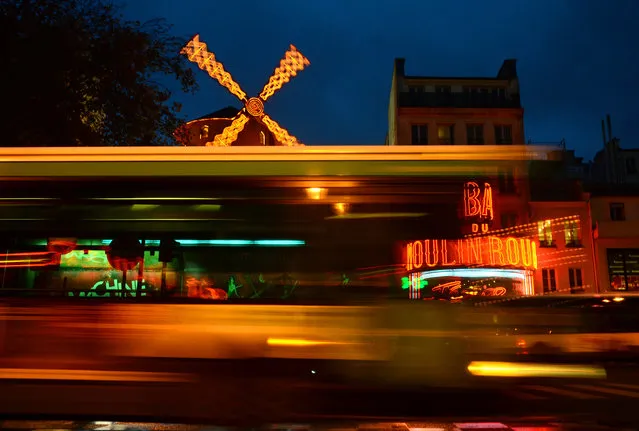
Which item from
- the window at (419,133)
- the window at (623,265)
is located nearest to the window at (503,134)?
the window at (419,133)

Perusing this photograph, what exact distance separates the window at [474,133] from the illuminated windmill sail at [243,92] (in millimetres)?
21563

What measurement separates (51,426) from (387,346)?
4136mm

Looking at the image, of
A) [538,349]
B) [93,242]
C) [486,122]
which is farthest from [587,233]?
[93,242]

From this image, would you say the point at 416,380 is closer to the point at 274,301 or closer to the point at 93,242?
the point at 274,301

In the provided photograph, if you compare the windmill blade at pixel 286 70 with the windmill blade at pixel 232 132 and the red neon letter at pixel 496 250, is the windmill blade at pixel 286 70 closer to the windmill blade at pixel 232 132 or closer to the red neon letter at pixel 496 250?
the windmill blade at pixel 232 132

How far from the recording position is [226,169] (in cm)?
612

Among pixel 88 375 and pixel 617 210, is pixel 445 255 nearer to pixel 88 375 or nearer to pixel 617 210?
pixel 88 375

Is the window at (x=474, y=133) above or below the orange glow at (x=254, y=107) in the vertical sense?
above

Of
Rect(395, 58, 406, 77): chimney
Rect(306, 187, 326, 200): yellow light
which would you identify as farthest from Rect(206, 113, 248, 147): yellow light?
Rect(395, 58, 406, 77): chimney

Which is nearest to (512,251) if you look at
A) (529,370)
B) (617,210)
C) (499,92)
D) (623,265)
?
(529,370)

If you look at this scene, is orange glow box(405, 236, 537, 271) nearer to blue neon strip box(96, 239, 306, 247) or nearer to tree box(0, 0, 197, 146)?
blue neon strip box(96, 239, 306, 247)

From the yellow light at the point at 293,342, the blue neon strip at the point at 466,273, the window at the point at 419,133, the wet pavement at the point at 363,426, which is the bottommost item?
the wet pavement at the point at 363,426

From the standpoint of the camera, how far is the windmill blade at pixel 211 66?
18797mm

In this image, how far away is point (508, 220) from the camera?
6.00 metres
